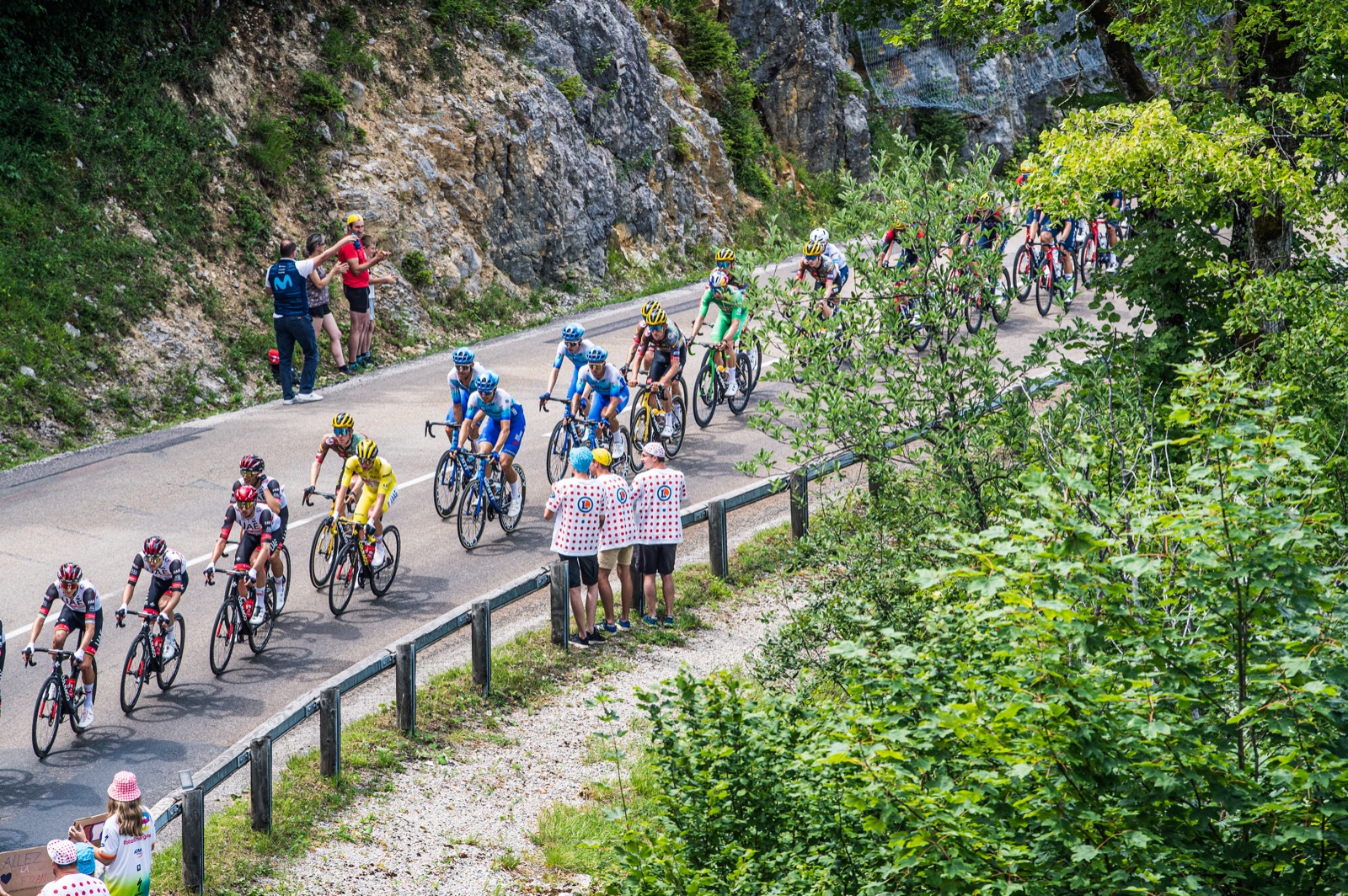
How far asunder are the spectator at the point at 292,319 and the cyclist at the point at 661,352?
583 centimetres

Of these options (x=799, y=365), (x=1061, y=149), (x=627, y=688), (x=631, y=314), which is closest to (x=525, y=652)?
(x=627, y=688)

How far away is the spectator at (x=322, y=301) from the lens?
68.1 feet

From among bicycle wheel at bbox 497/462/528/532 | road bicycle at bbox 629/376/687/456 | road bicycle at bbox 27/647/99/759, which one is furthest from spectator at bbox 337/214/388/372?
road bicycle at bbox 27/647/99/759

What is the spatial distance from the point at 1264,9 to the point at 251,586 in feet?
36.7

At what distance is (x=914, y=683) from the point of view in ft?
20.3

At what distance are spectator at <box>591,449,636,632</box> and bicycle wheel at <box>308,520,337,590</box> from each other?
285 centimetres

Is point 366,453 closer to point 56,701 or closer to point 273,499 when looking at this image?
point 273,499

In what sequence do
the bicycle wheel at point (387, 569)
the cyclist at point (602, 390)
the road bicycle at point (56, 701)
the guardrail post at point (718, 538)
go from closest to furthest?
1. the road bicycle at point (56, 701)
2. the bicycle wheel at point (387, 569)
3. the guardrail post at point (718, 538)
4. the cyclist at point (602, 390)

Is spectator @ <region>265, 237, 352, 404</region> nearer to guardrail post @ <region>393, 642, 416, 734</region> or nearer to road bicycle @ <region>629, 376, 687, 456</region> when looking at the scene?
road bicycle @ <region>629, 376, 687, 456</region>

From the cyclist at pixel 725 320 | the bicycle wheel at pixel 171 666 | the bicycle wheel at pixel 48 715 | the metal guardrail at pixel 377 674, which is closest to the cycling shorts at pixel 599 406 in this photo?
the metal guardrail at pixel 377 674

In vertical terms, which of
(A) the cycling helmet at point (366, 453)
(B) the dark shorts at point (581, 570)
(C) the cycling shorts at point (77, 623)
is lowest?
(B) the dark shorts at point (581, 570)

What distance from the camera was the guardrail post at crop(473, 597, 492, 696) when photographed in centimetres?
1199

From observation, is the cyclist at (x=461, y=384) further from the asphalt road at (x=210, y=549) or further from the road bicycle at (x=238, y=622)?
the road bicycle at (x=238, y=622)

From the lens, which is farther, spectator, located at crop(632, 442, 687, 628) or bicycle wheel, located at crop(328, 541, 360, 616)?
bicycle wheel, located at crop(328, 541, 360, 616)
